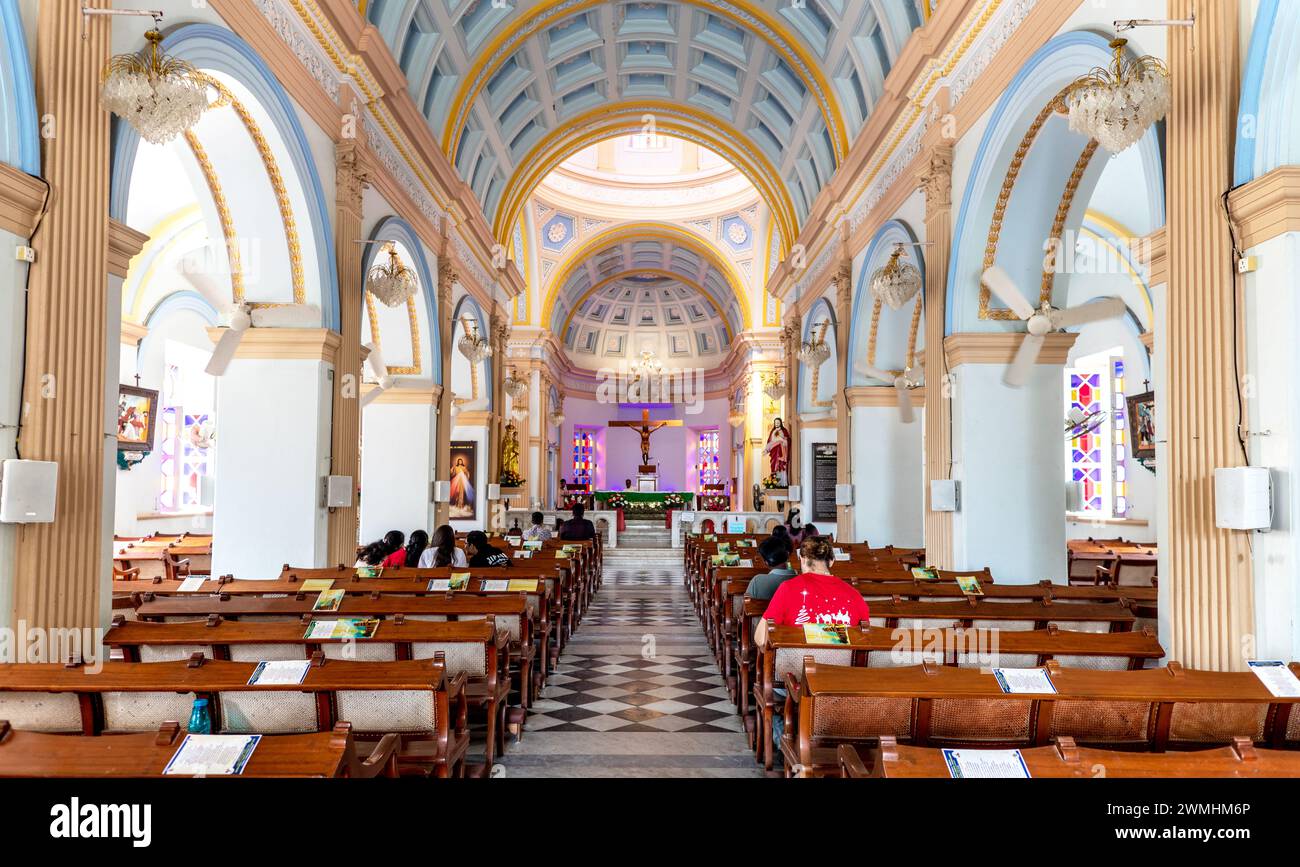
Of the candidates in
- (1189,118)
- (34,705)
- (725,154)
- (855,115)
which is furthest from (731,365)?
(34,705)

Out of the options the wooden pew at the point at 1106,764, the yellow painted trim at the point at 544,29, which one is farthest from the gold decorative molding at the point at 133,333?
the wooden pew at the point at 1106,764

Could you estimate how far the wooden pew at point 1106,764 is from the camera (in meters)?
2.11

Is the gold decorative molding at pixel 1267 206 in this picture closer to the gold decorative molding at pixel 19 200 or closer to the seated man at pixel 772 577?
the seated man at pixel 772 577

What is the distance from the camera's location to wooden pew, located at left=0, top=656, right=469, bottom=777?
2.85 metres

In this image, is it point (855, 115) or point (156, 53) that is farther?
point (855, 115)

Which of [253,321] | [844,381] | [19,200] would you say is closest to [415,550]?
[253,321]

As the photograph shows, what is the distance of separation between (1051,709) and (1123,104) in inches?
109

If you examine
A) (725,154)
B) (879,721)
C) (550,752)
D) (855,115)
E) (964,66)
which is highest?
(725,154)

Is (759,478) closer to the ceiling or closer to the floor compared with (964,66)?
closer to the floor

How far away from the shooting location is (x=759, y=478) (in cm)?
2188

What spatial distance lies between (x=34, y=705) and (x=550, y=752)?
7.95ft
